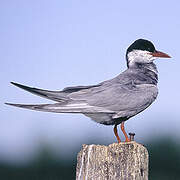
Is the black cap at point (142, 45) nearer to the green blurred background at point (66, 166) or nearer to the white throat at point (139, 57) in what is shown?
the white throat at point (139, 57)

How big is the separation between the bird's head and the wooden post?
9.38 feet

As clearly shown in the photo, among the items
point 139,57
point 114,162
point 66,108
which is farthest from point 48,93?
point 139,57

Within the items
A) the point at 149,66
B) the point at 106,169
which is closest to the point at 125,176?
the point at 106,169

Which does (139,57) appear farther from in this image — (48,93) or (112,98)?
(48,93)

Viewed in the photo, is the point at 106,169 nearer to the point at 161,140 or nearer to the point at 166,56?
the point at 166,56

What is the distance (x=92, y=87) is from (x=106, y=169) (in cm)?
208

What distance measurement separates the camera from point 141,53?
23.0 ft

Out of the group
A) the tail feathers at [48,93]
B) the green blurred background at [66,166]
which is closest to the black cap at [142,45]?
the tail feathers at [48,93]

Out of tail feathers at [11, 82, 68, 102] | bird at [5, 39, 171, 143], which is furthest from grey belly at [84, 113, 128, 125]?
tail feathers at [11, 82, 68, 102]

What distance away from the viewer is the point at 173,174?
40.0 feet

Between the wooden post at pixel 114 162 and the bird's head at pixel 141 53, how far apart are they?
2860 mm

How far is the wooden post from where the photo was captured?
13.9 feet

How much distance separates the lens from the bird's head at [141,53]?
23.0 ft

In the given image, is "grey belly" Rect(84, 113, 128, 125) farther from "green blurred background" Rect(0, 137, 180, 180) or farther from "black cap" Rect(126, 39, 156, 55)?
"green blurred background" Rect(0, 137, 180, 180)
